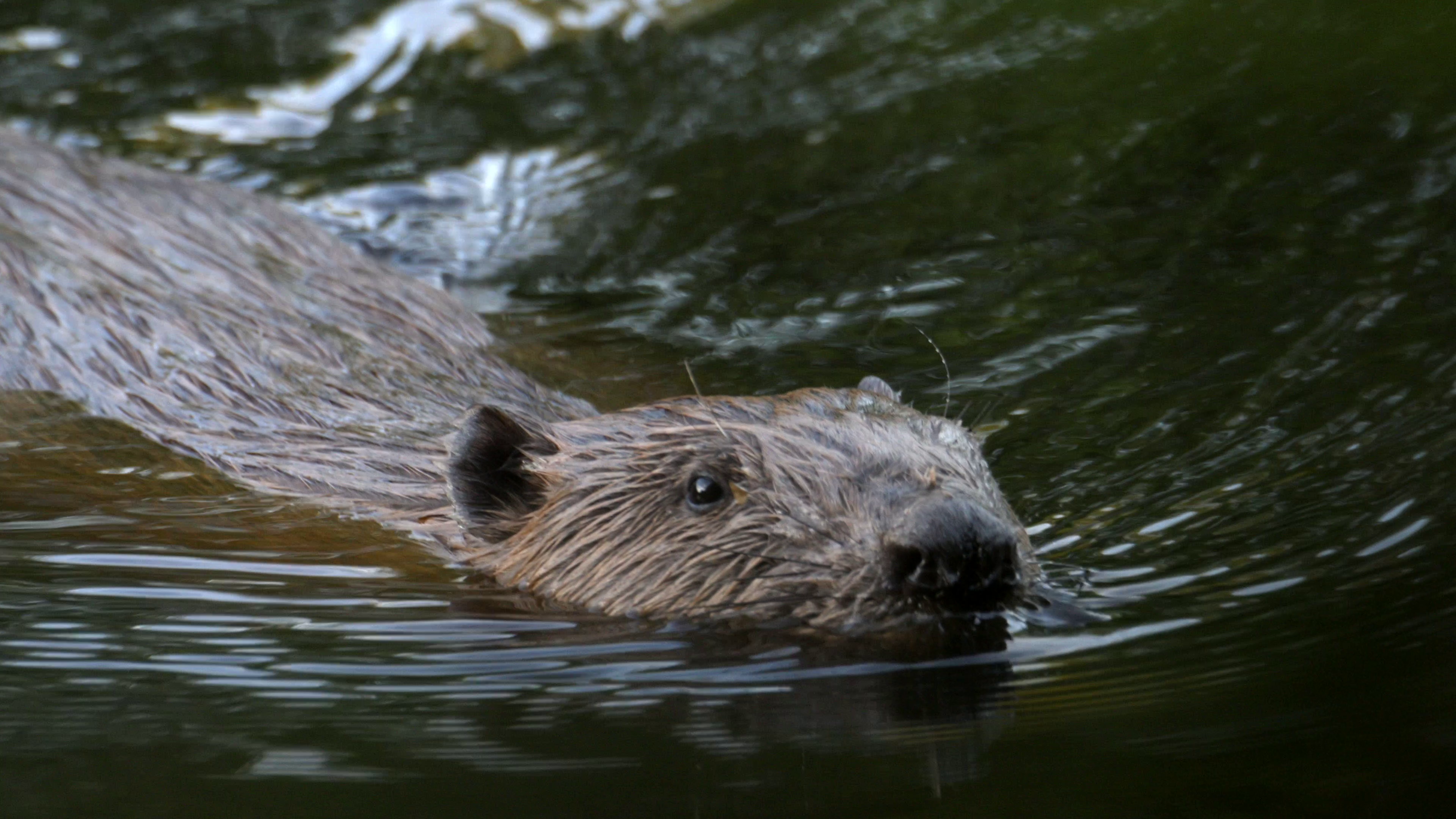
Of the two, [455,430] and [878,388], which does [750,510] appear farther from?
[455,430]

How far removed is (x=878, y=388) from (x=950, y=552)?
1276 mm

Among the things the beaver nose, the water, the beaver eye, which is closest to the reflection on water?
the water

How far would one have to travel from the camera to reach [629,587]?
4.24 metres

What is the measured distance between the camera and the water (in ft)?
10.4

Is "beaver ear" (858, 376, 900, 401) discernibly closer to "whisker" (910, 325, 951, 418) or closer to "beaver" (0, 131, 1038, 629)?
"beaver" (0, 131, 1038, 629)

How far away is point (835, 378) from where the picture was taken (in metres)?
6.11

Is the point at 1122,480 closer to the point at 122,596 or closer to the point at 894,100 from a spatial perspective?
the point at 122,596

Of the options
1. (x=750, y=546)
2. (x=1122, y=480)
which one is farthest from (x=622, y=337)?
(x=750, y=546)

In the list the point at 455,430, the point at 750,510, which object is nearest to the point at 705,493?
the point at 750,510

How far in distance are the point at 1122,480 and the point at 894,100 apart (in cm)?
409

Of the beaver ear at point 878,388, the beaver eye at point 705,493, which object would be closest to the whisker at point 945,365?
the beaver ear at point 878,388

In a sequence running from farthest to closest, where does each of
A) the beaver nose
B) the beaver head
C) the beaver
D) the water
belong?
A: the beaver → the beaver head → the beaver nose → the water

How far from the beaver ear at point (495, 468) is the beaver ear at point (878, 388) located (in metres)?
0.86

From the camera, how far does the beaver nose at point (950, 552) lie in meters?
3.59
